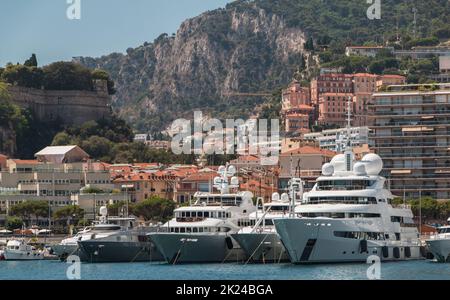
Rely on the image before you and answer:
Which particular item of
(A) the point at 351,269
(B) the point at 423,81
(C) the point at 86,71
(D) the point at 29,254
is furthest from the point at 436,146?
(B) the point at 423,81

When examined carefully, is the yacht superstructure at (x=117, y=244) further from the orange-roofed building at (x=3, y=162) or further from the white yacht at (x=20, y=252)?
the orange-roofed building at (x=3, y=162)

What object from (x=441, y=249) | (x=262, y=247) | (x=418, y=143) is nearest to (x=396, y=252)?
(x=441, y=249)

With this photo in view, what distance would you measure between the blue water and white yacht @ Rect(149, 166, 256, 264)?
→ 133 cm

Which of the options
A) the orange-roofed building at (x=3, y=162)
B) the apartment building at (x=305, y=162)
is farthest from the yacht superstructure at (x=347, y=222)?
the orange-roofed building at (x=3, y=162)

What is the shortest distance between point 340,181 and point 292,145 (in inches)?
3031

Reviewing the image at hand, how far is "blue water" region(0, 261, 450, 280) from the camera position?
53.2 m

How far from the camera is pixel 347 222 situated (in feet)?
212

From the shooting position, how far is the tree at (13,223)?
11150 centimetres

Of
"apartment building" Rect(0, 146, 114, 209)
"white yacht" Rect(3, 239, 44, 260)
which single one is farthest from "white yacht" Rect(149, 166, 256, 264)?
"apartment building" Rect(0, 146, 114, 209)

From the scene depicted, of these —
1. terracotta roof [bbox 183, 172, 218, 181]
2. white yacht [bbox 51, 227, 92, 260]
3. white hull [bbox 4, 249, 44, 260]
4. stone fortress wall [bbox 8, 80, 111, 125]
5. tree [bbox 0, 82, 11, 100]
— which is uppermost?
tree [bbox 0, 82, 11, 100]

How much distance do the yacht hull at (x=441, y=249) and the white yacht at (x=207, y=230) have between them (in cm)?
1078

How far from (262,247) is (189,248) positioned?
409 cm

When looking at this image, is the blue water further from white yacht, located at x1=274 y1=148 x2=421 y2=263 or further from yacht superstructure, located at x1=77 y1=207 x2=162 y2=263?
yacht superstructure, located at x1=77 y1=207 x2=162 y2=263

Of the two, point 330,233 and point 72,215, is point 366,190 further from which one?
point 72,215
